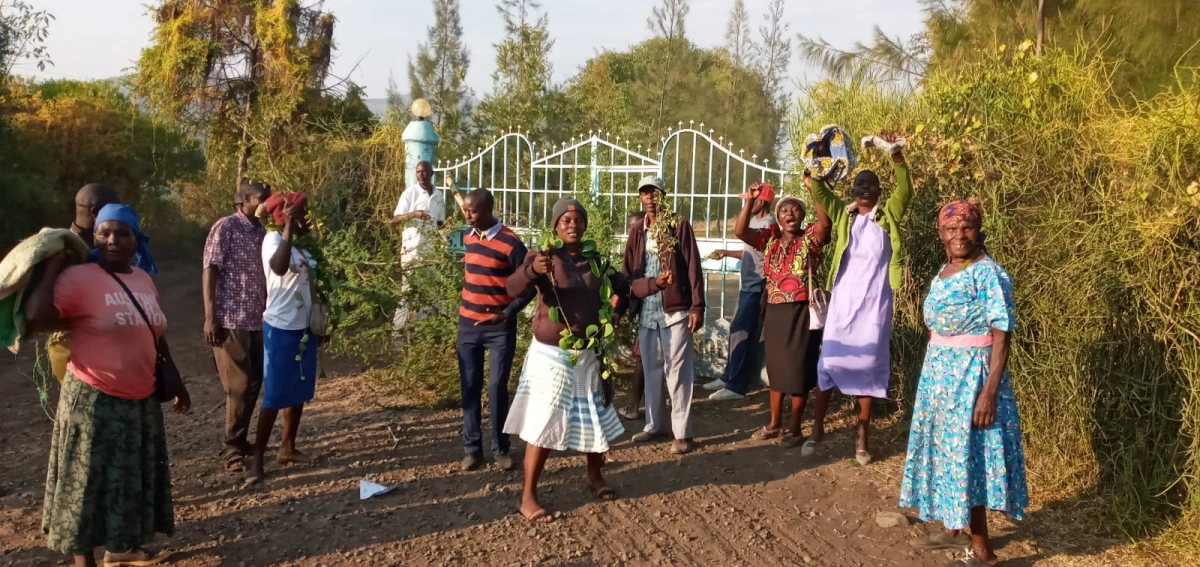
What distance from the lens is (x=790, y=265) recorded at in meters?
5.55

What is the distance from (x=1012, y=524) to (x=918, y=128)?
8.38 feet

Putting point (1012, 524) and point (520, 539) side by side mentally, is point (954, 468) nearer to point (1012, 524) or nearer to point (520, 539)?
point (1012, 524)

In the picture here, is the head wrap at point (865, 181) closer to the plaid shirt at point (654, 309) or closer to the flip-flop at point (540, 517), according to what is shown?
the plaid shirt at point (654, 309)

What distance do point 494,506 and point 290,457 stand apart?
5.00 feet

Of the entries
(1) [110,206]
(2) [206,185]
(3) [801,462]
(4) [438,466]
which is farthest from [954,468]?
(2) [206,185]

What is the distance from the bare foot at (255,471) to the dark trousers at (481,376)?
122 cm

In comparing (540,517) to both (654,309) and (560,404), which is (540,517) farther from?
(654,309)

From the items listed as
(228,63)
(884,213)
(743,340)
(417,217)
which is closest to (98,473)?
(417,217)

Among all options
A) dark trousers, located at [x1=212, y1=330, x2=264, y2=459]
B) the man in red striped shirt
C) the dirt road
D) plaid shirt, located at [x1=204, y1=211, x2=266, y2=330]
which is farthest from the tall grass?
dark trousers, located at [x1=212, y1=330, x2=264, y2=459]

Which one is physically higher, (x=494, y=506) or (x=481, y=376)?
(x=481, y=376)

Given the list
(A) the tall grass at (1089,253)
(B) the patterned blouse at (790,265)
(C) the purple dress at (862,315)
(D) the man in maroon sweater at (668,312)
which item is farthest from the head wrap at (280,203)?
(A) the tall grass at (1089,253)

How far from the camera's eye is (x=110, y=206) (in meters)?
3.78

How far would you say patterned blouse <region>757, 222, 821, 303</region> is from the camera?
18.0 feet

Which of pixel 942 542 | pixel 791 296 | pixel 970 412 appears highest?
pixel 791 296
